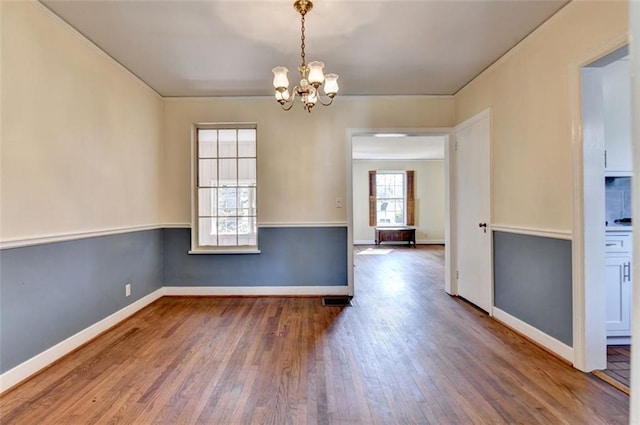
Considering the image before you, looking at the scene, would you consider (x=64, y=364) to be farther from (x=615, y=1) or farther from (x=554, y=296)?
(x=615, y=1)

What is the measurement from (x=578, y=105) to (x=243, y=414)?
2.93 m

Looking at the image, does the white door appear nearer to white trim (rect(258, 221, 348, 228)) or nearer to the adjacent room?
the adjacent room

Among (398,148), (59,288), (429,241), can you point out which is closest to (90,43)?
(59,288)

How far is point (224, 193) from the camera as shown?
431cm

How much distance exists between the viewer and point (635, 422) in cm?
60

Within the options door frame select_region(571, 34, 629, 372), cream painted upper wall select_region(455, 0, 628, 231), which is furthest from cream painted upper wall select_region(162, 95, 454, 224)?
door frame select_region(571, 34, 629, 372)

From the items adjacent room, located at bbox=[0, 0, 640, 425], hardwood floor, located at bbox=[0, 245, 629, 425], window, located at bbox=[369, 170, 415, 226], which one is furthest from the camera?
window, located at bbox=[369, 170, 415, 226]

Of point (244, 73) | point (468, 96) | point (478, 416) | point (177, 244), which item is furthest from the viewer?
point (177, 244)

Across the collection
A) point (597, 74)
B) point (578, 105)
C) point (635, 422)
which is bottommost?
point (635, 422)

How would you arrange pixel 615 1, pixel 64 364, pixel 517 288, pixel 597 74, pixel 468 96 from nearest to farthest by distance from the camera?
1. pixel 615 1
2. pixel 597 74
3. pixel 64 364
4. pixel 517 288
5. pixel 468 96

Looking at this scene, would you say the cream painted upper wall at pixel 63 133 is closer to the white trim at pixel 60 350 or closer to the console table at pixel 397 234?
the white trim at pixel 60 350

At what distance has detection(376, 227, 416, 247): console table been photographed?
347 inches

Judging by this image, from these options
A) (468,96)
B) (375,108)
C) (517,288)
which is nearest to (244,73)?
(375,108)

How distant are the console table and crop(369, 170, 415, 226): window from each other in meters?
0.44
